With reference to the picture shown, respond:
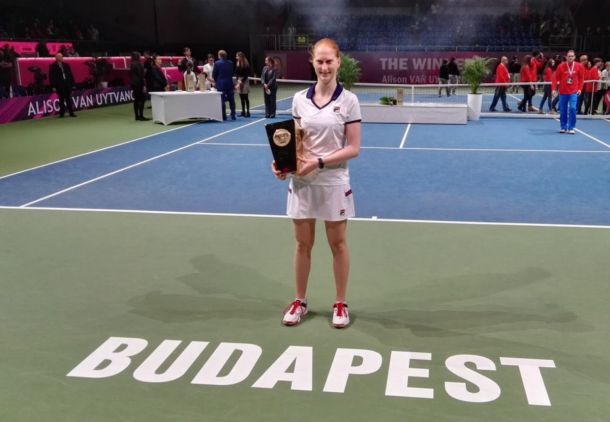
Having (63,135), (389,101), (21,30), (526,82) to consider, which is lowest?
(63,135)

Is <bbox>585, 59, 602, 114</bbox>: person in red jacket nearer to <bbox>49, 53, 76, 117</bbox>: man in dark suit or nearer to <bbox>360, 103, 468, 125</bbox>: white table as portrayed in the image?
<bbox>360, 103, 468, 125</bbox>: white table

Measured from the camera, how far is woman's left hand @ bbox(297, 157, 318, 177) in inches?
168

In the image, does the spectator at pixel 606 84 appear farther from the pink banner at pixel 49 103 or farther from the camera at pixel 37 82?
the camera at pixel 37 82

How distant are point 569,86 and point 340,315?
39.2ft

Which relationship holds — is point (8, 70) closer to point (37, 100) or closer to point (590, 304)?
point (37, 100)

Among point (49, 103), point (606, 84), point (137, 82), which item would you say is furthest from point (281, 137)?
point (606, 84)

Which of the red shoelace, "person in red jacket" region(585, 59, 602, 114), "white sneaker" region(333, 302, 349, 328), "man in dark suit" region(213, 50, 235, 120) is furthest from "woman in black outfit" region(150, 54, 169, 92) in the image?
"white sneaker" region(333, 302, 349, 328)

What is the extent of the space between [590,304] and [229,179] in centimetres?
641

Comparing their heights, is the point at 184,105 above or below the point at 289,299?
above

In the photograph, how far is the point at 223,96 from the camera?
59.9 ft

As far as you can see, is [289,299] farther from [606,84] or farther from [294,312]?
[606,84]

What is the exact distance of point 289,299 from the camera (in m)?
5.21

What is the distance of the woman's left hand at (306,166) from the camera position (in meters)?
4.27

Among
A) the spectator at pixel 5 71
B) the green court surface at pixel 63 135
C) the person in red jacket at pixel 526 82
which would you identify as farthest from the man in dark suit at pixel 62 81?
the person in red jacket at pixel 526 82
